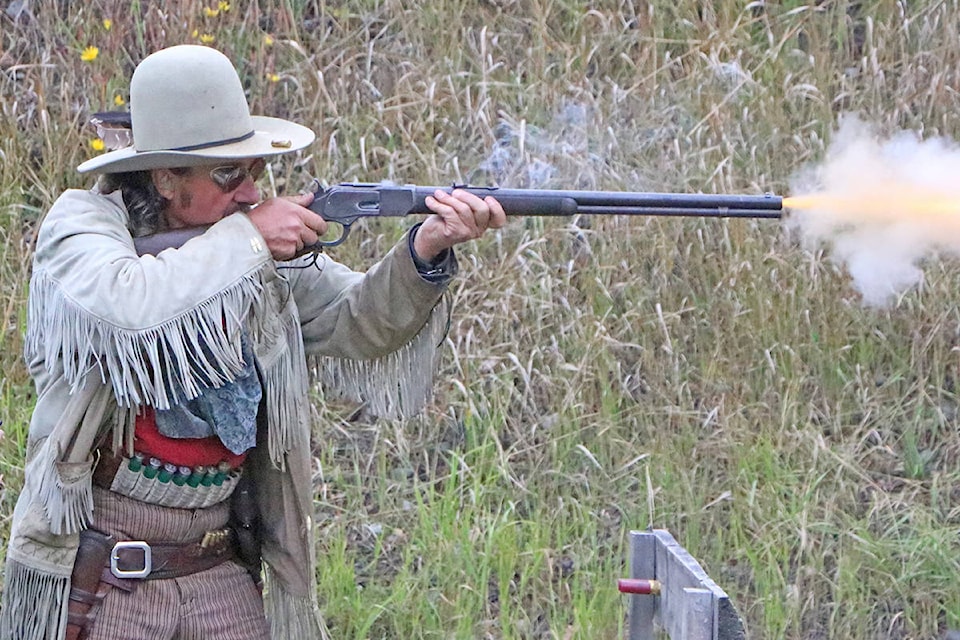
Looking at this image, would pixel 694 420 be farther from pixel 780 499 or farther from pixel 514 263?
pixel 514 263

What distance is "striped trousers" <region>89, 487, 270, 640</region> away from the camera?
3.20 meters

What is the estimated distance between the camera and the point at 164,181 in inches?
129

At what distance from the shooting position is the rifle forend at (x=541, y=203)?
11.2 feet

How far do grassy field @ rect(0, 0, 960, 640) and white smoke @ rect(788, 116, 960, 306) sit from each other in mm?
106

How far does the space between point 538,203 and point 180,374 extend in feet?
3.62

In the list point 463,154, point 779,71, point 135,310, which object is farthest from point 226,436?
point 779,71

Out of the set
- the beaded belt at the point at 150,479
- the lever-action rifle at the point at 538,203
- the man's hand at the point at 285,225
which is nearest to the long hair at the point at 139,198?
the man's hand at the point at 285,225

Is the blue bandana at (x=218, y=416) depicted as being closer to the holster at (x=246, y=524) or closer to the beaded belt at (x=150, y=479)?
the beaded belt at (x=150, y=479)

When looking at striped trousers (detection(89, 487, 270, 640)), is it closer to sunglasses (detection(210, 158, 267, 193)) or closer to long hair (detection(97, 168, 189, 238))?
long hair (detection(97, 168, 189, 238))

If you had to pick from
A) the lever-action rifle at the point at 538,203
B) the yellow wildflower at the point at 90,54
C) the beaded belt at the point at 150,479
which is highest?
the yellow wildflower at the point at 90,54

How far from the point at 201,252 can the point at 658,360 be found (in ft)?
10.1

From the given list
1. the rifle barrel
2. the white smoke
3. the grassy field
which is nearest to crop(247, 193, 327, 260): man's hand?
the rifle barrel

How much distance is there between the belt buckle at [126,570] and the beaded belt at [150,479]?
0.12 metres

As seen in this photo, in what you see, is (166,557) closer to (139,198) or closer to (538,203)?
(139,198)
